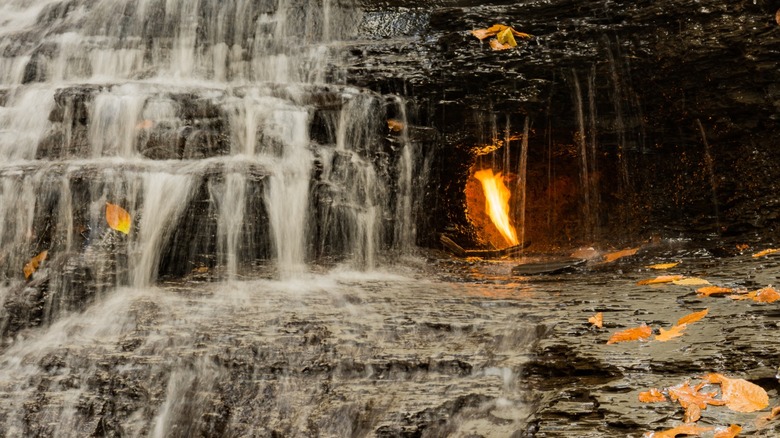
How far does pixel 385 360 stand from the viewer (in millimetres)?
4051

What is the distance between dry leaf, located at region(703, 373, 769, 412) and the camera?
3002 mm

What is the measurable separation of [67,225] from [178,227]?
97 centimetres

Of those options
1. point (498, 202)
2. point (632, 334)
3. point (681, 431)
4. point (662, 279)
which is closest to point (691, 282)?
point (662, 279)

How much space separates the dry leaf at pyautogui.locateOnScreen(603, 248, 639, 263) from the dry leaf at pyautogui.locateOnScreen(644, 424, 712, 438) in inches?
158

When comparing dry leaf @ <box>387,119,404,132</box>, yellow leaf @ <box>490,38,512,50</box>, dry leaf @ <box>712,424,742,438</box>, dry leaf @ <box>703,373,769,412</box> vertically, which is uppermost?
yellow leaf @ <box>490,38,512,50</box>

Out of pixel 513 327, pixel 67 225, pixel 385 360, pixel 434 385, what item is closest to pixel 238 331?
pixel 385 360

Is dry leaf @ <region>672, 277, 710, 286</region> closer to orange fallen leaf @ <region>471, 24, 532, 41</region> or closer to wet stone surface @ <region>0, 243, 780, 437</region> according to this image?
wet stone surface @ <region>0, 243, 780, 437</region>

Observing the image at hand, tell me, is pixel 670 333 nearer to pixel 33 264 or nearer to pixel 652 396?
pixel 652 396

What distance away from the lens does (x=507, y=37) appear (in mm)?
7719

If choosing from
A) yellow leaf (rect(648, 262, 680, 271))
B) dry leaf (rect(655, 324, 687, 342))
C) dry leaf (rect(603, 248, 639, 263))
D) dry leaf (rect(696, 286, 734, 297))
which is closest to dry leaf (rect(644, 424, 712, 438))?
dry leaf (rect(655, 324, 687, 342))

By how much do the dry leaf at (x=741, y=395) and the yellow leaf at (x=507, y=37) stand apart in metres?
5.25

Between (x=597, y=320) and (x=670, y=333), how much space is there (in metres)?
0.47

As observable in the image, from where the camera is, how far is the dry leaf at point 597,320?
423 centimetres

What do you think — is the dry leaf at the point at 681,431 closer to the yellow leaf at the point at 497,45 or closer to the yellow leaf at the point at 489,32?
the yellow leaf at the point at 497,45
